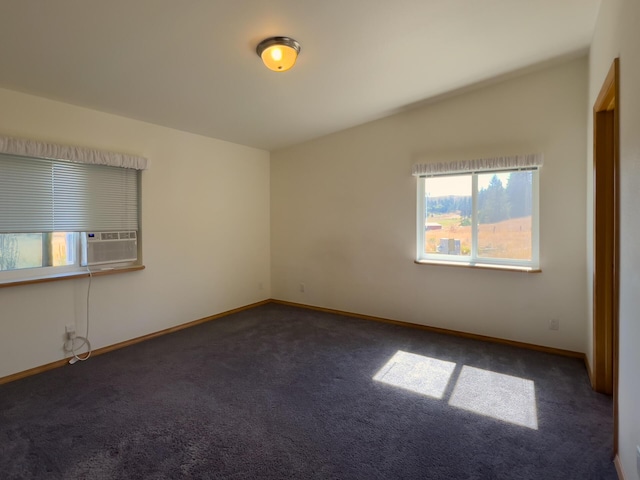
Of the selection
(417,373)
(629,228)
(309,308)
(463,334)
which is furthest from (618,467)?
(309,308)

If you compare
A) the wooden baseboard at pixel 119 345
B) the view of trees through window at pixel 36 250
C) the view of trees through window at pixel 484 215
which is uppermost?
the view of trees through window at pixel 484 215

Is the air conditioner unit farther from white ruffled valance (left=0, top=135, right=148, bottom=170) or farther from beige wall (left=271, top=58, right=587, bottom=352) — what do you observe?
beige wall (left=271, top=58, right=587, bottom=352)

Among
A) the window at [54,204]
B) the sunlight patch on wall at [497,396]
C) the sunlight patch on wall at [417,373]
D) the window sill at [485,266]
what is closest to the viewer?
the sunlight patch on wall at [497,396]

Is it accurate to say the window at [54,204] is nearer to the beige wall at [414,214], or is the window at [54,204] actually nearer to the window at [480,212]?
the beige wall at [414,214]

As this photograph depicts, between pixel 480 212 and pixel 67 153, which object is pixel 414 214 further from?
pixel 67 153

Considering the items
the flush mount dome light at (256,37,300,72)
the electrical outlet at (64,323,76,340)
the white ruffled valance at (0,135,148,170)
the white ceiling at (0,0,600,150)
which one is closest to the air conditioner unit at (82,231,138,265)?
the electrical outlet at (64,323,76,340)

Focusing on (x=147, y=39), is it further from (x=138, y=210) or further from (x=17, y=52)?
(x=138, y=210)

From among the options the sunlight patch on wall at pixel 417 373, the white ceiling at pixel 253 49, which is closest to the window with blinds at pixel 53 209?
the white ceiling at pixel 253 49

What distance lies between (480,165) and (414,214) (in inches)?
34.2

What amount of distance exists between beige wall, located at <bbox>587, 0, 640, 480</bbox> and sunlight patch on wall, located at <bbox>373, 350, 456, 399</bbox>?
1.09m

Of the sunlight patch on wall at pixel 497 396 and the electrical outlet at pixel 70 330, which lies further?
the electrical outlet at pixel 70 330

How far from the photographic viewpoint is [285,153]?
198 inches

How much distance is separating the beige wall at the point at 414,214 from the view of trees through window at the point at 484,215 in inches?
7.0

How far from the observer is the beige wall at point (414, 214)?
3.18 metres
